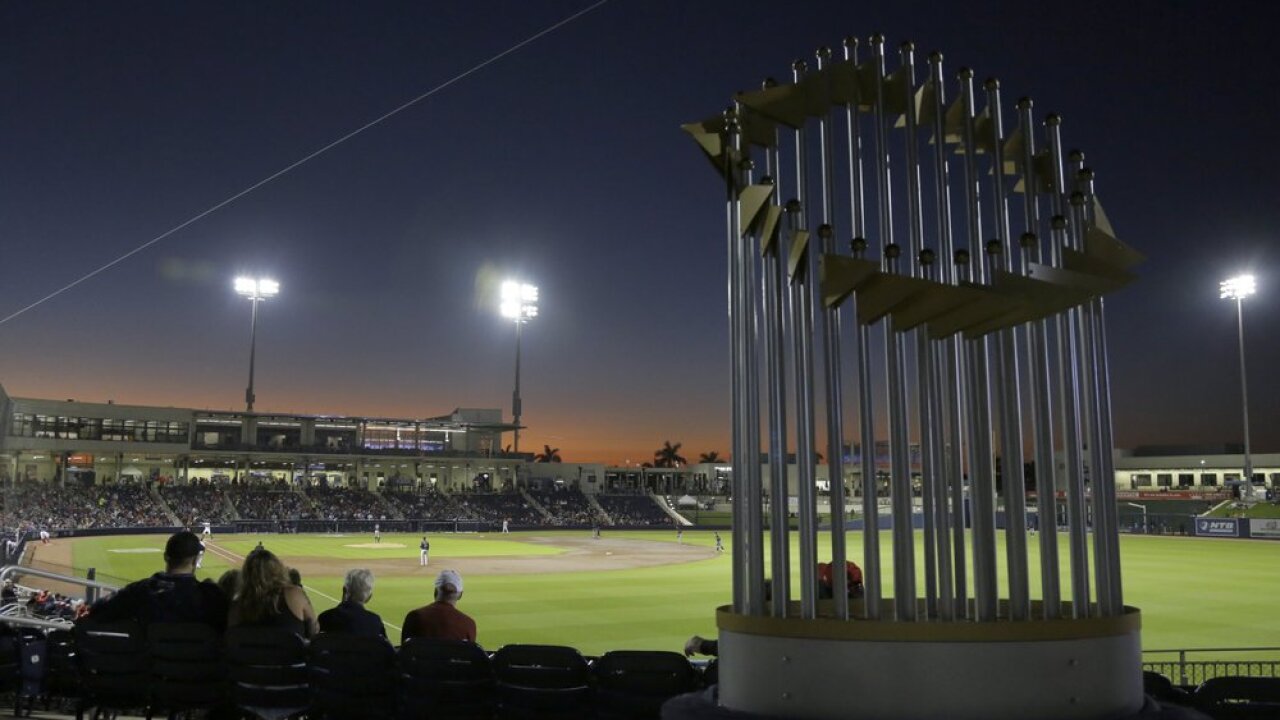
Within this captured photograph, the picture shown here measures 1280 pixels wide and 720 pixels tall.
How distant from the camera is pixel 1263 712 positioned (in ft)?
16.9

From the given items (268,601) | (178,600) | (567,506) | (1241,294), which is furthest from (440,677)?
(567,506)

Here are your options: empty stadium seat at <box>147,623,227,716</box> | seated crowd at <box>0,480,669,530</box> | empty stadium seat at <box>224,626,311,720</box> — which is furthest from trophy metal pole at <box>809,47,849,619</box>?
seated crowd at <box>0,480,669,530</box>

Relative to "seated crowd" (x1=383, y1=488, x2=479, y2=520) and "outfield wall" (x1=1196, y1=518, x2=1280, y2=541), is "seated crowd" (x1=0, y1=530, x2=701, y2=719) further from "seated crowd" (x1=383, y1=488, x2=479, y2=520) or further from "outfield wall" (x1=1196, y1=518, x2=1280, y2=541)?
"seated crowd" (x1=383, y1=488, x2=479, y2=520)

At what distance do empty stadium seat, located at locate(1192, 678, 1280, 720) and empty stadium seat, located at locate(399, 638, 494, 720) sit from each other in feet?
12.8

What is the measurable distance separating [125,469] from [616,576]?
5771 centimetres

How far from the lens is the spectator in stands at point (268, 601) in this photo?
6.24m

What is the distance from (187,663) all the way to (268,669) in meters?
0.63

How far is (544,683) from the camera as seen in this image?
5.75 m

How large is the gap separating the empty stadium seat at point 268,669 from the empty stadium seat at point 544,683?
1200mm

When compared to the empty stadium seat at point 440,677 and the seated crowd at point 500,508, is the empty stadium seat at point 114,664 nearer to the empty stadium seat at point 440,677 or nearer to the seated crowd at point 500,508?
the empty stadium seat at point 440,677

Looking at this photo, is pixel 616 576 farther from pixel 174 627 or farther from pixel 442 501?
pixel 442 501

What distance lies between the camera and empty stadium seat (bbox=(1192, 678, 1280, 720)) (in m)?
5.16

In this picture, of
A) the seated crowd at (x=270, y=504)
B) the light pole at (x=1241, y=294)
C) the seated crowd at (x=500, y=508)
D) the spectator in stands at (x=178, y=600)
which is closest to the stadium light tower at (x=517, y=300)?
the seated crowd at (x=500, y=508)

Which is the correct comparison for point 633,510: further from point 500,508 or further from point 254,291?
point 254,291
